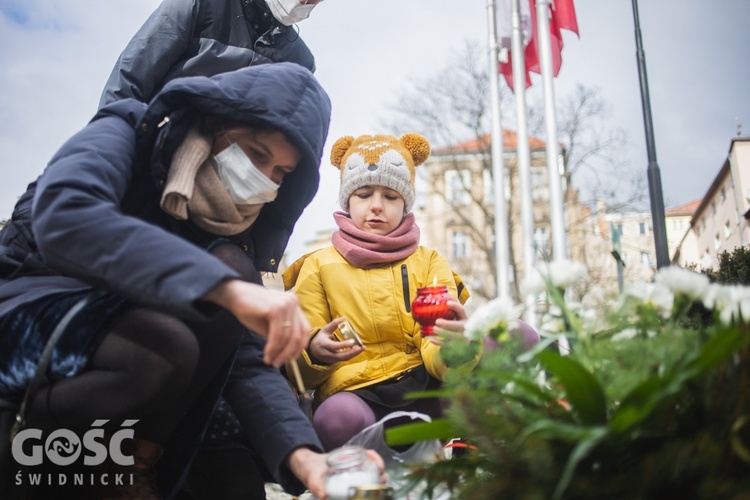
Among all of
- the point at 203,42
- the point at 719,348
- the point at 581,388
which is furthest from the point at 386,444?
the point at 203,42

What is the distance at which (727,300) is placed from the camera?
4.06ft

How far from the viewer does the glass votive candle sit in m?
1.32

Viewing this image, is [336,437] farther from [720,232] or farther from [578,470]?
[720,232]

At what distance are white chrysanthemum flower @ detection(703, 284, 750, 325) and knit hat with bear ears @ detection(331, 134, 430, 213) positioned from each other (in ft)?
5.82

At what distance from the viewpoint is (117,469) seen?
1.73m

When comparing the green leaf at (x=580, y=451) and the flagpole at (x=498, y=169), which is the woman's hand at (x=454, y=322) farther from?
the flagpole at (x=498, y=169)

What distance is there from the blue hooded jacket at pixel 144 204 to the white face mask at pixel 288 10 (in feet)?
3.80

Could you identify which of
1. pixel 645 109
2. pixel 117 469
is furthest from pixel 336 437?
pixel 645 109

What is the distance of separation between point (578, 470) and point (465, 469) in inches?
8.4

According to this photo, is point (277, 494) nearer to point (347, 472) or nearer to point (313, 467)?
point (313, 467)

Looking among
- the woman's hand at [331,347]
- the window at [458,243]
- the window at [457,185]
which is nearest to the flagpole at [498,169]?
the woman's hand at [331,347]

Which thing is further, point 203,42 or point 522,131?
point 522,131

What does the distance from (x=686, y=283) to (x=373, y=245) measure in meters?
1.59

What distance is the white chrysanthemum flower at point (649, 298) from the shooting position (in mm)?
1266
